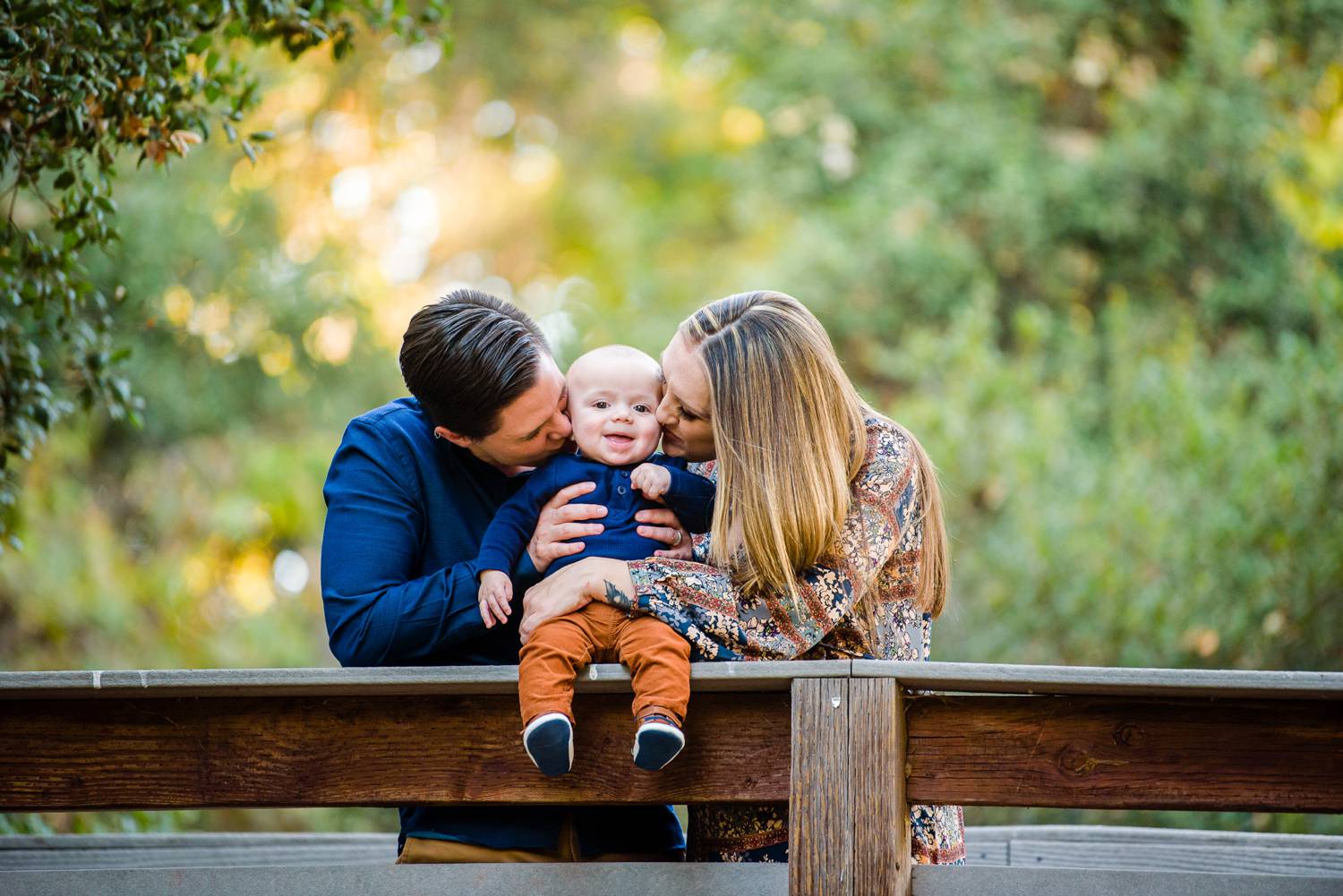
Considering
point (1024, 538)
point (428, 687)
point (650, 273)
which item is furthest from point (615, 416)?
point (650, 273)

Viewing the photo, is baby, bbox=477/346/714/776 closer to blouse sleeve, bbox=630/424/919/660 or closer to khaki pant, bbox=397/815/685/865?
blouse sleeve, bbox=630/424/919/660

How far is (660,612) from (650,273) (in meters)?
10.8

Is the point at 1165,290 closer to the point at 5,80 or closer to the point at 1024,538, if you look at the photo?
the point at 1024,538

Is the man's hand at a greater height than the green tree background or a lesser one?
lesser

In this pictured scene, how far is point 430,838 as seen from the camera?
2.40 meters

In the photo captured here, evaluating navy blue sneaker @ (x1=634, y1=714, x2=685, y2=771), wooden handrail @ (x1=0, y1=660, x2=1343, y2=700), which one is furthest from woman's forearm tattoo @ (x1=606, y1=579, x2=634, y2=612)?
navy blue sneaker @ (x1=634, y1=714, x2=685, y2=771)

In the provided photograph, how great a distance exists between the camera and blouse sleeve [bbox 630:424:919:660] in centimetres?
224

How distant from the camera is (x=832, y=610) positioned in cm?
231

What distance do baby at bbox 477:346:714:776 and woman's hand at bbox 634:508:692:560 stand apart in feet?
0.05

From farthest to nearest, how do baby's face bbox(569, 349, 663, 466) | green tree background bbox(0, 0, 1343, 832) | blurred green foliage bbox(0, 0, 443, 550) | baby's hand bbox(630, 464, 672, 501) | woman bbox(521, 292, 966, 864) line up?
green tree background bbox(0, 0, 1343, 832), blurred green foliage bbox(0, 0, 443, 550), baby's face bbox(569, 349, 663, 466), baby's hand bbox(630, 464, 672, 501), woman bbox(521, 292, 966, 864)

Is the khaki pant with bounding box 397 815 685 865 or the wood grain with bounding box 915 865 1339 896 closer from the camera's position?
the wood grain with bounding box 915 865 1339 896

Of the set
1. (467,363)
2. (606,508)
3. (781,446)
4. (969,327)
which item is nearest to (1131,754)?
(781,446)

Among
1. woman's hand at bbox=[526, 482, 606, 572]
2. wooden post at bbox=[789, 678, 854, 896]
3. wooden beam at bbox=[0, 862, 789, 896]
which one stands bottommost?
wooden beam at bbox=[0, 862, 789, 896]

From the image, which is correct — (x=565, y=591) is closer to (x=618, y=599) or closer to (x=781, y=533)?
(x=618, y=599)
